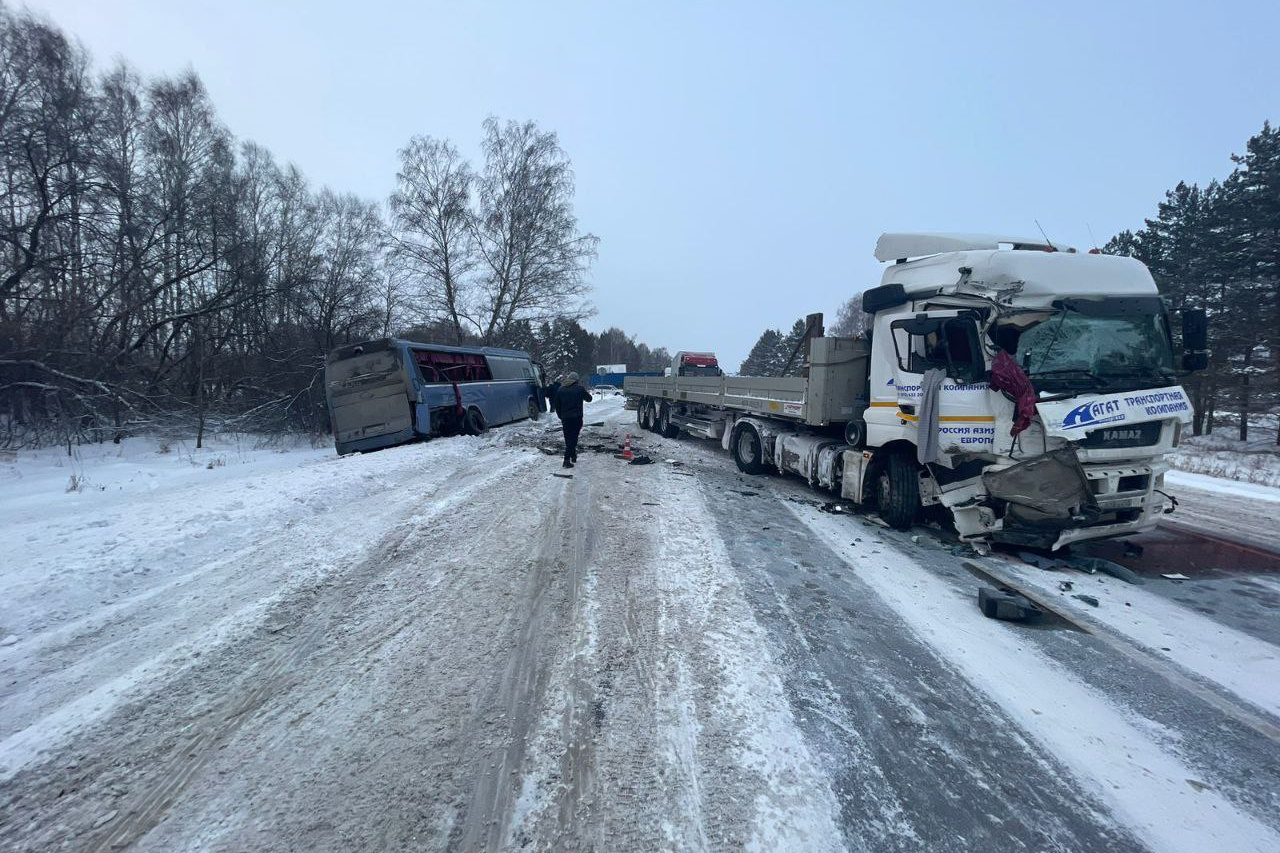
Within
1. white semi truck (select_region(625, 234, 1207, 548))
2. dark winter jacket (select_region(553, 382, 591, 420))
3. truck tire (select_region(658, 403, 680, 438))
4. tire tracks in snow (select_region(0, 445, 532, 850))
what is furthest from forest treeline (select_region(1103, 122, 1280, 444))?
tire tracks in snow (select_region(0, 445, 532, 850))

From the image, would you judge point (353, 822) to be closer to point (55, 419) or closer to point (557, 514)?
point (557, 514)

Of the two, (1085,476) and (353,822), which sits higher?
(1085,476)

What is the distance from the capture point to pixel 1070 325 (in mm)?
5590

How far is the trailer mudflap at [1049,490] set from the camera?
5.29 metres

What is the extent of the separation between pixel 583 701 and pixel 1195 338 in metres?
Answer: 6.90

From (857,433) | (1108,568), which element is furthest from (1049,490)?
(857,433)

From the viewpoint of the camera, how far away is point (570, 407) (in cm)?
1078

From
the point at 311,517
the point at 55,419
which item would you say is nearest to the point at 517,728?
the point at 311,517

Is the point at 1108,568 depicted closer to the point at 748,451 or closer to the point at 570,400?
the point at 748,451

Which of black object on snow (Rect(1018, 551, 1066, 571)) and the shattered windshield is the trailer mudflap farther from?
the shattered windshield

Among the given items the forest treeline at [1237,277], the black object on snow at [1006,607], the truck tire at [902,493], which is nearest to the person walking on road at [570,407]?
the truck tire at [902,493]

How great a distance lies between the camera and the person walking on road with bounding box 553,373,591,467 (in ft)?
35.2

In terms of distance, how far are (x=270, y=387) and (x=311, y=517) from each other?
15775mm

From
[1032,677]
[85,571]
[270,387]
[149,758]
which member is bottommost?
[1032,677]
